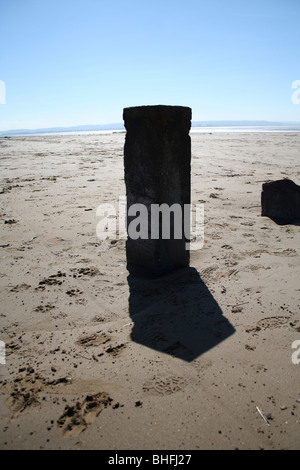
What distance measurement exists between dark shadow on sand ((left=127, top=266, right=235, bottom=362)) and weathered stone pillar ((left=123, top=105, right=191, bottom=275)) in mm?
204

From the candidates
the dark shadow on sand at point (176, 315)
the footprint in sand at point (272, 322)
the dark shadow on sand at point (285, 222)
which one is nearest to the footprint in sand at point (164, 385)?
the dark shadow on sand at point (176, 315)

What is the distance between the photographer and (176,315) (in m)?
2.35

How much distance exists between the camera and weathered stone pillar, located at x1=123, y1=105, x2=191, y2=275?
2604 millimetres

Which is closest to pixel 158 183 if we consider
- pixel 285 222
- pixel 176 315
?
pixel 176 315

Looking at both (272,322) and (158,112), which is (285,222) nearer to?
(272,322)

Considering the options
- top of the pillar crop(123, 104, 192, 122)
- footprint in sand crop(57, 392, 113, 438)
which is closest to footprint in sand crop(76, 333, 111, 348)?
footprint in sand crop(57, 392, 113, 438)

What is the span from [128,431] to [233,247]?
2414mm

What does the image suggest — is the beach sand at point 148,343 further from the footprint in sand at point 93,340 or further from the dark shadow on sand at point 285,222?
the dark shadow on sand at point 285,222

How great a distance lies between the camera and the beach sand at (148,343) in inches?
58.4

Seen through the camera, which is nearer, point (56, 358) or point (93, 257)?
point (56, 358)

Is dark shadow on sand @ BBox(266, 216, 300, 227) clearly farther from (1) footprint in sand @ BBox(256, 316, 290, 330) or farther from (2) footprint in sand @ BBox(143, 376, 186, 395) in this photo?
(2) footprint in sand @ BBox(143, 376, 186, 395)

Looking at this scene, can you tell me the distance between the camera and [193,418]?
1.52 metres
